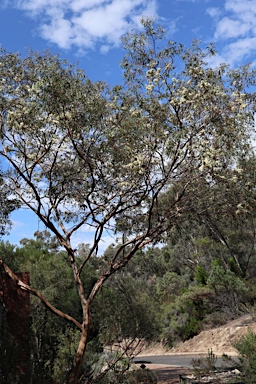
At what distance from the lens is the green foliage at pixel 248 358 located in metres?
10.5

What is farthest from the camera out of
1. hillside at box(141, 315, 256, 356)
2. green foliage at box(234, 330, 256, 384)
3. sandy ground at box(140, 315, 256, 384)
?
hillside at box(141, 315, 256, 356)

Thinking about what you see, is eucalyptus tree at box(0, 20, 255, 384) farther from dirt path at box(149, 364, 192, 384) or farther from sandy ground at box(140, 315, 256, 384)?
sandy ground at box(140, 315, 256, 384)

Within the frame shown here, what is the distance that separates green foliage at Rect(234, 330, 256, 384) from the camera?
10539 mm

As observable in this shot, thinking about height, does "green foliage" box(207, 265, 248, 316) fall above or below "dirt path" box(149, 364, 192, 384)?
above

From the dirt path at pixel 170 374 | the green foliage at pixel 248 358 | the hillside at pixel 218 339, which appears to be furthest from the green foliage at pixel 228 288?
the green foliage at pixel 248 358

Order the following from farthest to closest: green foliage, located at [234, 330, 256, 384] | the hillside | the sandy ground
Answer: the hillside < the sandy ground < green foliage, located at [234, 330, 256, 384]

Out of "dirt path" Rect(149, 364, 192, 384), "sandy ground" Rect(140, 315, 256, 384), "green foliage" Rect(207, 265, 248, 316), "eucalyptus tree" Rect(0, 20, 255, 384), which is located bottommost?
"sandy ground" Rect(140, 315, 256, 384)

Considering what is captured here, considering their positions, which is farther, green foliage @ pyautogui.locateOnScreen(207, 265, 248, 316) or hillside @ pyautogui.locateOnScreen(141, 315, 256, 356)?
green foliage @ pyautogui.locateOnScreen(207, 265, 248, 316)

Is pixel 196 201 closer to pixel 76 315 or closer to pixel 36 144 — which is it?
pixel 36 144

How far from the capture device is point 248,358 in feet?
36.7

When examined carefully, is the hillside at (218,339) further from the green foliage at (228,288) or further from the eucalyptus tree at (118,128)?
the eucalyptus tree at (118,128)

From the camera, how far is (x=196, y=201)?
13.1 m

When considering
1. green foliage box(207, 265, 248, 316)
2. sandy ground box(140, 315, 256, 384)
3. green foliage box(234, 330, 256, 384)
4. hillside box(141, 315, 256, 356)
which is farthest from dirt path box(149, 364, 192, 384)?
green foliage box(207, 265, 248, 316)

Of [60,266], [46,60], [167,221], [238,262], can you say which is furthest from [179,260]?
[46,60]
